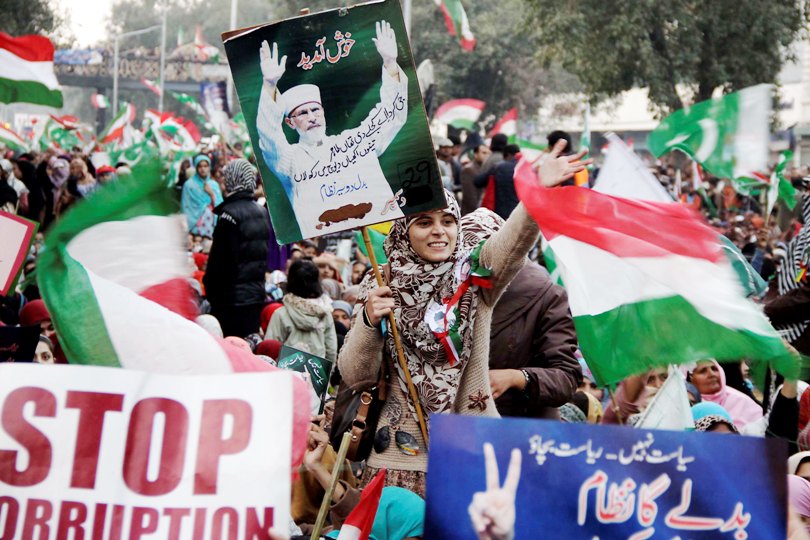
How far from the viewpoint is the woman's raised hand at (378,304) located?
14.9ft

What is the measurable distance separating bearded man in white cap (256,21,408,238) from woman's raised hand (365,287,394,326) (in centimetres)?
26

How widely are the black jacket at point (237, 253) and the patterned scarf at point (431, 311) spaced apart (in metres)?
4.61

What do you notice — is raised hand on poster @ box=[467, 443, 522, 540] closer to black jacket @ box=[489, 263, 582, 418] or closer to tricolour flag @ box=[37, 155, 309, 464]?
tricolour flag @ box=[37, 155, 309, 464]

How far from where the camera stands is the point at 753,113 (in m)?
7.86

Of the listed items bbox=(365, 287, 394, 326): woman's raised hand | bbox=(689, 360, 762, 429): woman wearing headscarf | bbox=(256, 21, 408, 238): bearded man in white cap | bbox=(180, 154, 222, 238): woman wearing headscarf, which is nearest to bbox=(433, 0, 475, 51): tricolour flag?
bbox=(180, 154, 222, 238): woman wearing headscarf

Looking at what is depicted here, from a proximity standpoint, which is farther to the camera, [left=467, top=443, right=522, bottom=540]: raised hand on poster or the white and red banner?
the white and red banner

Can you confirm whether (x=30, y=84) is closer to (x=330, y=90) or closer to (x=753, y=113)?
(x=753, y=113)

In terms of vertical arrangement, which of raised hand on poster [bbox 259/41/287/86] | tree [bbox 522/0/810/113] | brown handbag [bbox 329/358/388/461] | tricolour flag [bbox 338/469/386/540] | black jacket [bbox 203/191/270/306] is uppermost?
raised hand on poster [bbox 259/41/287/86]

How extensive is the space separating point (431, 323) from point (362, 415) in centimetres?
45

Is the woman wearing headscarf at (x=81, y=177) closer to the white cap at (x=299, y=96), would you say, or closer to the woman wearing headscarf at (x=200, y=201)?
the woman wearing headscarf at (x=200, y=201)

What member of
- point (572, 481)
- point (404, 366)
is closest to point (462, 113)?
point (404, 366)

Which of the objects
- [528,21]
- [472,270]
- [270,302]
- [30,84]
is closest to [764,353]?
[472,270]

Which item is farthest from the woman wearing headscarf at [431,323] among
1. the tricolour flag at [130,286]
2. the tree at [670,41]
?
the tree at [670,41]

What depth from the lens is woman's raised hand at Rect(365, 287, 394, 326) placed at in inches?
178
